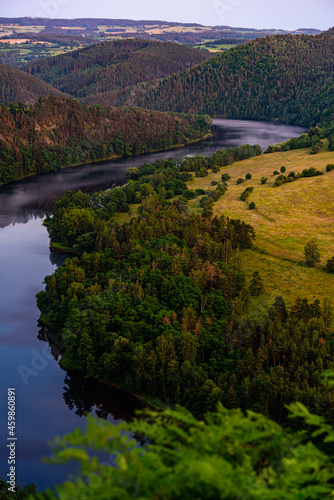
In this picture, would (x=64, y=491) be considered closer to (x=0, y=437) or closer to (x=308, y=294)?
(x=0, y=437)

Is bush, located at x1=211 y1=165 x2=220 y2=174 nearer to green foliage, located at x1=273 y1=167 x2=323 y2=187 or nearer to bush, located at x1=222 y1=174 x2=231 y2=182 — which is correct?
bush, located at x1=222 y1=174 x2=231 y2=182

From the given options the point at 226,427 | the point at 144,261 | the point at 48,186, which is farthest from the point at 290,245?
the point at 48,186

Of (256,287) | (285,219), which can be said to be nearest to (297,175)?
(285,219)

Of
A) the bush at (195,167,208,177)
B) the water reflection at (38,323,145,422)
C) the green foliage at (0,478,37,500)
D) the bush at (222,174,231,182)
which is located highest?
the bush at (195,167,208,177)

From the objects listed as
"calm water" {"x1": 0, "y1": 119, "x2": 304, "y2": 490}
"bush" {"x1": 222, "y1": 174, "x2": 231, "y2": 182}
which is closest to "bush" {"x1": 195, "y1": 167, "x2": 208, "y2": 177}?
"bush" {"x1": 222, "y1": 174, "x2": 231, "y2": 182}

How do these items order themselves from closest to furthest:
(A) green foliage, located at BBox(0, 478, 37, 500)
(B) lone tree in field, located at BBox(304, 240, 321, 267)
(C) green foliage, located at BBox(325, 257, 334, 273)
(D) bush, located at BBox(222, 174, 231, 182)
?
(A) green foliage, located at BBox(0, 478, 37, 500), (C) green foliage, located at BBox(325, 257, 334, 273), (B) lone tree in field, located at BBox(304, 240, 321, 267), (D) bush, located at BBox(222, 174, 231, 182)

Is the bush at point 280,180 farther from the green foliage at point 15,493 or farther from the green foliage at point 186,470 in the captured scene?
the green foliage at point 186,470

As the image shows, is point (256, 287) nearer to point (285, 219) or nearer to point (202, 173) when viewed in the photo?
point (285, 219)
